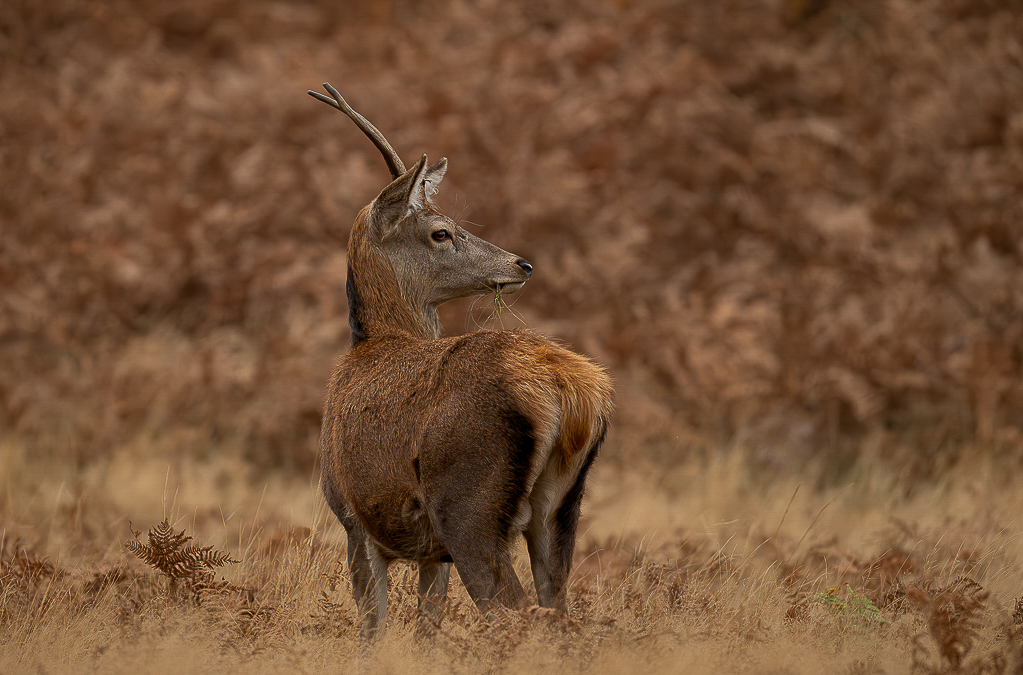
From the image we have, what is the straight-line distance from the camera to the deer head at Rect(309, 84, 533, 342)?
20.7 ft

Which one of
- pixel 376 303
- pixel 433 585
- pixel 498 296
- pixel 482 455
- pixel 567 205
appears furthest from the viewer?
pixel 567 205

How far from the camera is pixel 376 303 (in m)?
6.30

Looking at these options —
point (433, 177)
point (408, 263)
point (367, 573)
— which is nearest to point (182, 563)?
point (367, 573)

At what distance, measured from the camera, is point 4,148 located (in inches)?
655

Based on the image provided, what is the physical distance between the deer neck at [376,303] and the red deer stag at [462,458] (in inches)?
7.4

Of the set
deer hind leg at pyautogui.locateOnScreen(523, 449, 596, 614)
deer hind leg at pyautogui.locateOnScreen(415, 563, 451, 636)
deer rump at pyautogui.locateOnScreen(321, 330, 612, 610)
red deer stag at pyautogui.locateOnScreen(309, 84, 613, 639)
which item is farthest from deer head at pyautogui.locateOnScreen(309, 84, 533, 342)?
deer hind leg at pyautogui.locateOnScreen(523, 449, 596, 614)

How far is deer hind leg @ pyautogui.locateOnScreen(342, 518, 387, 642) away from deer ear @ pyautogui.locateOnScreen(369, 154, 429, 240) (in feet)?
6.11

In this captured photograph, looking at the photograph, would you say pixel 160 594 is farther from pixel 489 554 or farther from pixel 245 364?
pixel 245 364

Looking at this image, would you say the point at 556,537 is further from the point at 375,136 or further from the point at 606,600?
the point at 375,136

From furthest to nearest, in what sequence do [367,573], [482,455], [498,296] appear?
[498,296] → [367,573] → [482,455]

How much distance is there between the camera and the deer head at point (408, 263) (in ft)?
20.7

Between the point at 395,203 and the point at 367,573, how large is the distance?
2171 millimetres

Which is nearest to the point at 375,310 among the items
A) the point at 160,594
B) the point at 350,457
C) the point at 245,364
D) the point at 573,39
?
the point at 350,457

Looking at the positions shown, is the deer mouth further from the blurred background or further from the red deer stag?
the blurred background
